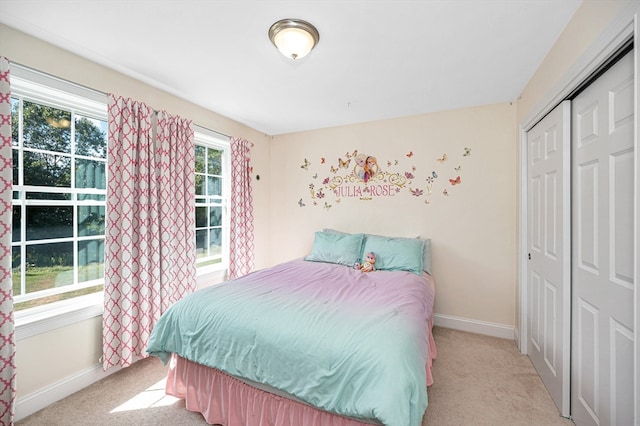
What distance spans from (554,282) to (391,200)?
1.74 metres

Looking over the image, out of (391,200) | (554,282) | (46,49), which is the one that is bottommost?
(554,282)

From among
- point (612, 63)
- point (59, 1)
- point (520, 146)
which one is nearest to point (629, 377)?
point (612, 63)

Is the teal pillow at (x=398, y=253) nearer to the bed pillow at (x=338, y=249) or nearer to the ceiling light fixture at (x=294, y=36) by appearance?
the bed pillow at (x=338, y=249)

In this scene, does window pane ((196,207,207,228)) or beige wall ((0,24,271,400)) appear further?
window pane ((196,207,207,228))

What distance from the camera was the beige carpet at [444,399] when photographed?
1.65 metres

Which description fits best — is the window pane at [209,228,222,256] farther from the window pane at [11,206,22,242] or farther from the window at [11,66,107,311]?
the window pane at [11,206,22,242]

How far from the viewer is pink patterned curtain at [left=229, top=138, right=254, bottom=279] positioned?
328 cm

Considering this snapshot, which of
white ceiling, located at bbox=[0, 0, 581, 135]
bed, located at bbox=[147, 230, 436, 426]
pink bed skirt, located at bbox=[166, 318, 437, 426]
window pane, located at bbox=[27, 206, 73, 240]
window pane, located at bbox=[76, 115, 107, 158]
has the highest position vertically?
white ceiling, located at bbox=[0, 0, 581, 135]

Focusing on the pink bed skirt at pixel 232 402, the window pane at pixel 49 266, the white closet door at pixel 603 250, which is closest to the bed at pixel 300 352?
the pink bed skirt at pixel 232 402

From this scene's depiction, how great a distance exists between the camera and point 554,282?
1.82m

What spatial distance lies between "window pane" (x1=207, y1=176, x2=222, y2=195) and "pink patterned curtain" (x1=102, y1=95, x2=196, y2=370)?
1.76ft

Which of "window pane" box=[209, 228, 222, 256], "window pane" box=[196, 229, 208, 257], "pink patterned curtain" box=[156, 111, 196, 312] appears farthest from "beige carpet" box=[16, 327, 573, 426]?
"window pane" box=[209, 228, 222, 256]

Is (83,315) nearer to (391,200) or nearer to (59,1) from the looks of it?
(59,1)

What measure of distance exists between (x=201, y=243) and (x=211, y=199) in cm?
55
